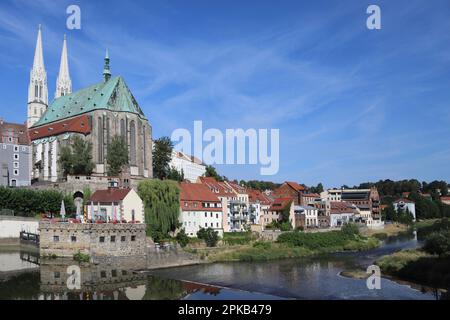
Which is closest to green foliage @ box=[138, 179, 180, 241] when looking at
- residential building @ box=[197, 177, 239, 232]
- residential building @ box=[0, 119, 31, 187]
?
residential building @ box=[197, 177, 239, 232]

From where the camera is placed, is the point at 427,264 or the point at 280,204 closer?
the point at 427,264

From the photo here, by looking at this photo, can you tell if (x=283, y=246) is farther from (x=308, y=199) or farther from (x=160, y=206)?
(x=308, y=199)

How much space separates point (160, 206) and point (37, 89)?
7604cm

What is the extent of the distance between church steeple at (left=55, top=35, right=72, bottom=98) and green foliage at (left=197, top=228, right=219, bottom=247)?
246ft

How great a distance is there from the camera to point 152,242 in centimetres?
5366

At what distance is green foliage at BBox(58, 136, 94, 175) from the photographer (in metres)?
76.6

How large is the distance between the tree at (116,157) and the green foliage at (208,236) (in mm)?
24899

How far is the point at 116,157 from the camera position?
81125mm

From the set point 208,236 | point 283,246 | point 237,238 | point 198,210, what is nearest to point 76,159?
point 198,210

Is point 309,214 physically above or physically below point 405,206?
above
